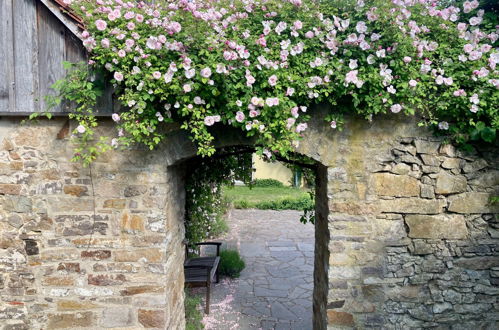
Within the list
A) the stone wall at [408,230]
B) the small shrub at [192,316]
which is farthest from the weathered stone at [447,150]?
the small shrub at [192,316]

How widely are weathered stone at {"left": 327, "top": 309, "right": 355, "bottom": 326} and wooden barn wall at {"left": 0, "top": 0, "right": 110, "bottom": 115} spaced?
2.51 meters

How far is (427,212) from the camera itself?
3.30 meters

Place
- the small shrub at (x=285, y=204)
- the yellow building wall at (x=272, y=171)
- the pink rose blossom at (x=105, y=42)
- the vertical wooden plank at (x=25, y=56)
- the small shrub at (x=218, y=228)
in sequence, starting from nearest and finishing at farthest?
the pink rose blossom at (x=105, y=42)
the vertical wooden plank at (x=25, y=56)
the small shrub at (x=218, y=228)
the small shrub at (x=285, y=204)
the yellow building wall at (x=272, y=171)

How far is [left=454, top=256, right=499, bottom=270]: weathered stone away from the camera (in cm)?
333

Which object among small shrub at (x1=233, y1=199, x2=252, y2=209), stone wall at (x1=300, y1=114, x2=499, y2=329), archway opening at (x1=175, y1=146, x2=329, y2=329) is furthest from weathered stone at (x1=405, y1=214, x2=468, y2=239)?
small shrub at (x1=233, y1=199, x2=252, y2=209)

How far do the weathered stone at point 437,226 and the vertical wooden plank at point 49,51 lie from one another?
2.99m

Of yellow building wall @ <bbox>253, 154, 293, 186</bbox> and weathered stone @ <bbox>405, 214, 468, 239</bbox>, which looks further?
yellow building wall @ <bbox>253, 154, 293, 186</bbox>

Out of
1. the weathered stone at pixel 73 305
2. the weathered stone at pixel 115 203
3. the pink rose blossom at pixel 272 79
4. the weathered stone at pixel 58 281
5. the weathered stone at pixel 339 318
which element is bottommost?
the weathered stone at pixel 339 318

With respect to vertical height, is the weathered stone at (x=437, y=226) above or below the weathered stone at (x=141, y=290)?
above

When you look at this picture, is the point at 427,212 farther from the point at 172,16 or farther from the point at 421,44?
the point at 172,16

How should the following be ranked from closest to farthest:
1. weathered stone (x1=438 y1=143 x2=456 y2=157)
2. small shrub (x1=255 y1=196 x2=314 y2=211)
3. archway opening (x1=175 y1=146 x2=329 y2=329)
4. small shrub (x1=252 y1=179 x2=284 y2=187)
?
weathered stone (x1=438 y1=143 x2=456 y2=157) → archway opening (x1=175 y1=146 x2=329 y2=329) → small shrub (x1=255 y1=196 x2=314 y2=211) → small shrub (x1=252 y1=179 x2=284 y2=187)

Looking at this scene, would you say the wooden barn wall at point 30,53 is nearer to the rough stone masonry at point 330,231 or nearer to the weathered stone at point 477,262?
the rough stone masonry at point 330,231

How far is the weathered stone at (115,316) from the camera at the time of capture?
10.9 ft

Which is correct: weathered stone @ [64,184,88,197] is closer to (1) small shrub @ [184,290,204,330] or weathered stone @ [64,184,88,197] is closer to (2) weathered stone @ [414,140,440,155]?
(1) small shrub @ [184,290,204,330]
